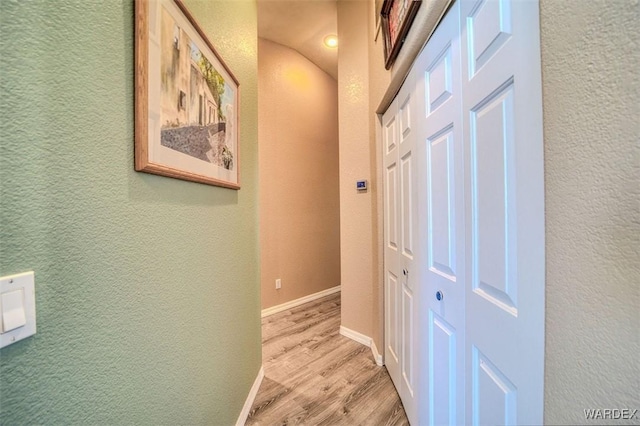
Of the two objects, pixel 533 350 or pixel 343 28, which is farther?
pixel 343 28

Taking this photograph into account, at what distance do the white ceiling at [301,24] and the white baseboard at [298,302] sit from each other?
336 centimetres

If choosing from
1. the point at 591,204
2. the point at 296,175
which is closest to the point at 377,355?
the point at 591,204

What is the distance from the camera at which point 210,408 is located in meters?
1.03

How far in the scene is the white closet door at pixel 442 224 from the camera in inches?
34.7

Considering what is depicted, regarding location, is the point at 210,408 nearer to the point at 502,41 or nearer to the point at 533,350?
the point at 533,350

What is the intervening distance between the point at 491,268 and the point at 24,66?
1.16 metres

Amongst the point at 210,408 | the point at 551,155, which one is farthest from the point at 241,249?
the point at 551,155

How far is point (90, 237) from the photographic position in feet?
1.77

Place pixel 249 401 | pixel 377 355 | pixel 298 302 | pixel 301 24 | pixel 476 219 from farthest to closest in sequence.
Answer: pixel 298 302 → pixel 301 24 → pixel 377 355 → pixel 249 401 → pixel 476 219

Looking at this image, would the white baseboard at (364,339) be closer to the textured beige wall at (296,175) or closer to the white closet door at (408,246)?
the white closet door at (408,246)

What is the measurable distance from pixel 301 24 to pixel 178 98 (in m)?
2.62

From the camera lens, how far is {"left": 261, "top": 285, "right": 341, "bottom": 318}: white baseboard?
9.62 feet

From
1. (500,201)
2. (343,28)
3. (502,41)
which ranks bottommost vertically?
(500,201)

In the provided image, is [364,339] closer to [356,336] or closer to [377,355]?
[356,336]
